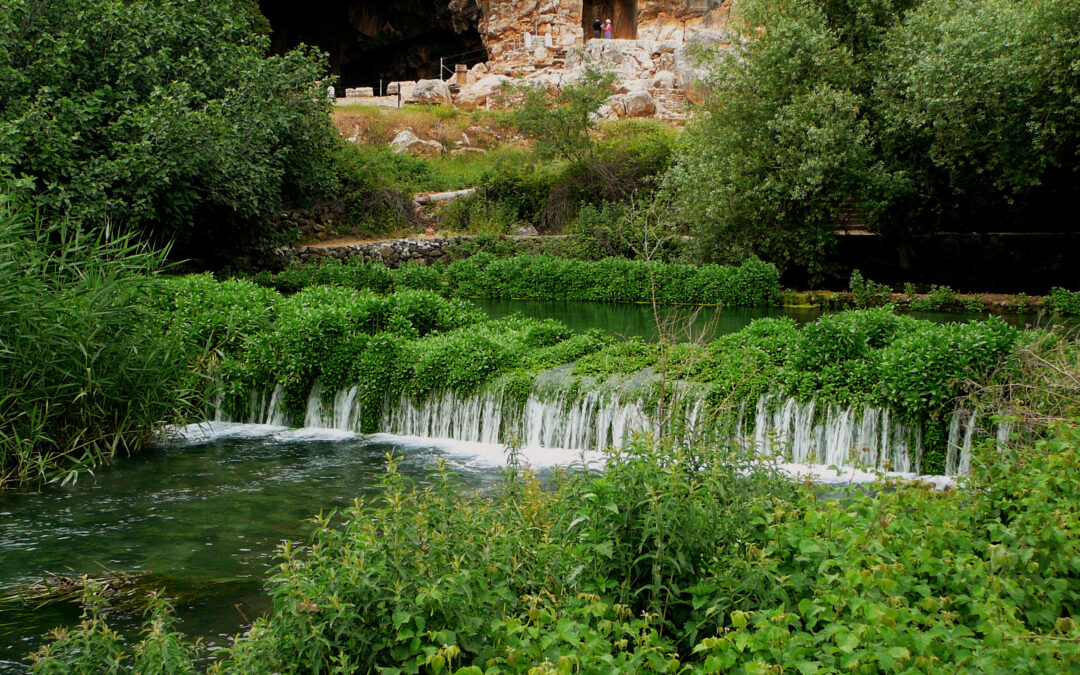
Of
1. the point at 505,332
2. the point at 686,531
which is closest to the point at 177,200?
the point at 505,332

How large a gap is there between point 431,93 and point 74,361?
3431cm

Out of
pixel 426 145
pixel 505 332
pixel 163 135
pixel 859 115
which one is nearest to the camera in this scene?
pixel 505 332

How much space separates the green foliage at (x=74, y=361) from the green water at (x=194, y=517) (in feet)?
1.31

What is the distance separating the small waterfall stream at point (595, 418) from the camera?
32.5 feet

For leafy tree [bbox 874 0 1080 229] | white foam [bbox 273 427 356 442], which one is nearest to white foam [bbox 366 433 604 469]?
white foam [bbox 273 427 356 442]

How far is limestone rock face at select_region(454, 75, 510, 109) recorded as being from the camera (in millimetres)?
42188

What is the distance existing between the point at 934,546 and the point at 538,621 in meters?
2.11

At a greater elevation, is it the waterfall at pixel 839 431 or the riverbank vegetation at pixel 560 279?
the riverbank vegetation at pixel 560 279

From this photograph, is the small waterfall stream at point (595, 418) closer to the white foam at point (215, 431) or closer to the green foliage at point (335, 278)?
the white foam at point (215, 431)

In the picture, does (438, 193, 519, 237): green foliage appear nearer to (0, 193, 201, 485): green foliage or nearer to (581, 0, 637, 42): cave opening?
(581, 0, 637, 42): cave opening

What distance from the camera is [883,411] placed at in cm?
994

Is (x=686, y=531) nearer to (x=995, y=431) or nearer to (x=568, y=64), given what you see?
(x=995, y=431)

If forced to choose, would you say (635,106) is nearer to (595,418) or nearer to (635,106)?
(635,106)

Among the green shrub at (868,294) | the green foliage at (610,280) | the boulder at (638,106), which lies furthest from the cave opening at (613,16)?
the green shrub at (868,294)
